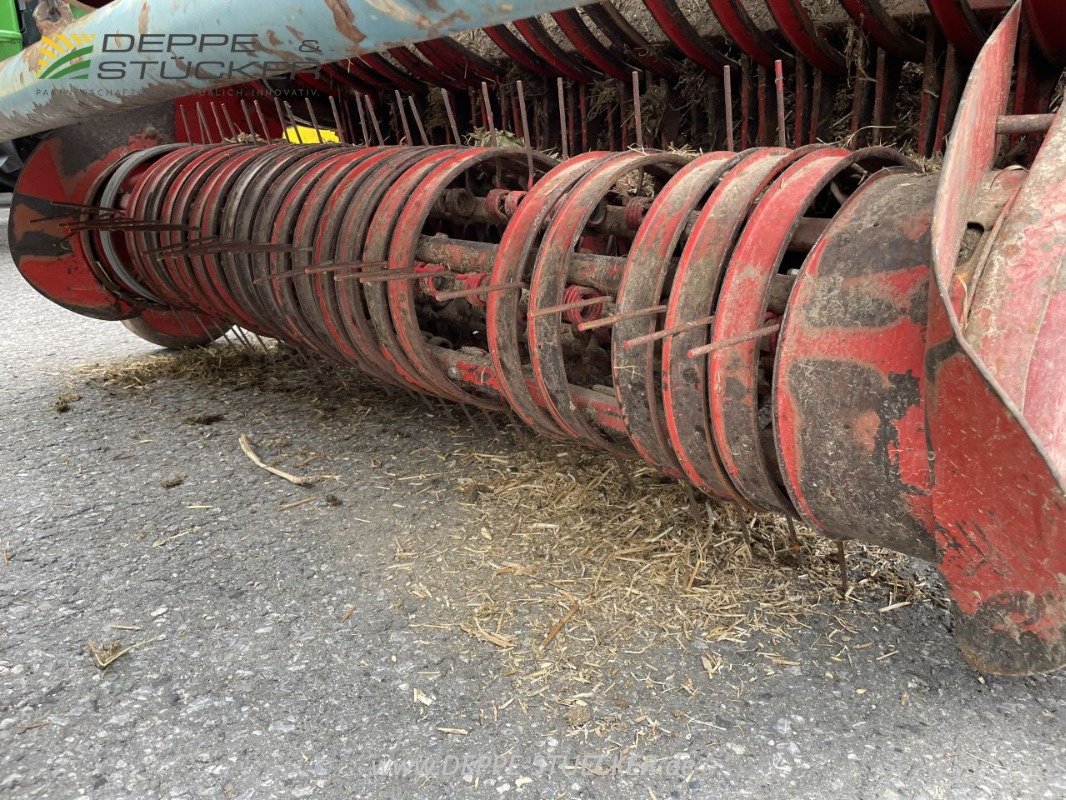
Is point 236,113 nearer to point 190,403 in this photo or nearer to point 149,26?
point 190,403

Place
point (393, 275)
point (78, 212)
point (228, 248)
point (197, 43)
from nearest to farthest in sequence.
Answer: point (197, 43) < point (393, 275) < point (228, 248) < point (78, 212)

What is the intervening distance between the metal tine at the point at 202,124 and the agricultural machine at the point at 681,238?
22cm

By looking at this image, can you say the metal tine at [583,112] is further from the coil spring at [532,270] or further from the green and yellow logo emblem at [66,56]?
the green and yellow logo emblem at [66,56]

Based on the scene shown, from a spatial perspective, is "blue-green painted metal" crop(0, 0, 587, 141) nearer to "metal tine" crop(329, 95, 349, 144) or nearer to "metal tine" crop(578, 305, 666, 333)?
"metal tine" crop(578, 305, 666, 333)

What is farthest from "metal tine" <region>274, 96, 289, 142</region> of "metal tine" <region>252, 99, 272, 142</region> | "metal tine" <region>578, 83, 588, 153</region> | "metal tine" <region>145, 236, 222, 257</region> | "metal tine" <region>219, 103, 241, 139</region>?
"metal tine" <region>578, 83, 588, 153</region>

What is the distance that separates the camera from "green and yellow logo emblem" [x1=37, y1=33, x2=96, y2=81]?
1.94m

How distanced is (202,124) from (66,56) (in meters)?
1.98

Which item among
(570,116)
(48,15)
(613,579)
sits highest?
(48,15)

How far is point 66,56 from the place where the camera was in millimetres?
2025

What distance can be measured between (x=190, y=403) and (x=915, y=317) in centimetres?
271

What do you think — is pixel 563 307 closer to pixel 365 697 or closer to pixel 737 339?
pixel 737 339

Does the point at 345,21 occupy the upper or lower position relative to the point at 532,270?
upper

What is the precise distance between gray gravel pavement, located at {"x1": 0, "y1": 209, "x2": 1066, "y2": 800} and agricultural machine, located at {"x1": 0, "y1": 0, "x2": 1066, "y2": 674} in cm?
35

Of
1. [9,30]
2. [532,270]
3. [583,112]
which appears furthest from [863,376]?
[9,30]
